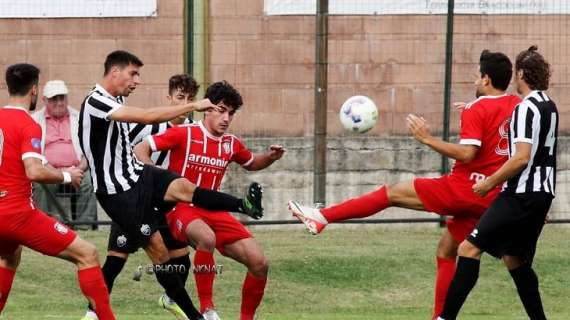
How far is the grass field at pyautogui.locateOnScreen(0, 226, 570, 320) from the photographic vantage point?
1361cm

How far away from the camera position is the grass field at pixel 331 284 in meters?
13.6

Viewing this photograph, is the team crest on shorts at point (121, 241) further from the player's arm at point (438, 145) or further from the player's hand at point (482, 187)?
the player's hand at point (482, 187)

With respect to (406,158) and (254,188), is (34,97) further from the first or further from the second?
(406,158)

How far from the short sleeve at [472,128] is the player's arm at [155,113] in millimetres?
1887

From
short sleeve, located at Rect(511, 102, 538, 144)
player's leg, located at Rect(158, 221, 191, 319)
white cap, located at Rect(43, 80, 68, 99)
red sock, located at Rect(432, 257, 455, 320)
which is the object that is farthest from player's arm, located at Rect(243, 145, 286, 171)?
white cap, located at Rect(43, 80, 68, 99)

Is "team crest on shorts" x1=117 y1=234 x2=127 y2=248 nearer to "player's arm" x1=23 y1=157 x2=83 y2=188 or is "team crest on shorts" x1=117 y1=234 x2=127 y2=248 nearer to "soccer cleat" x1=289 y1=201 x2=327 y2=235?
"soccer cleat" x1=289 y1=201 x2=327 y2=235

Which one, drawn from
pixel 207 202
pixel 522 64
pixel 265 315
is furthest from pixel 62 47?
pixel 522 64

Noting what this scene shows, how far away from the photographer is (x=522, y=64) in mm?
10258

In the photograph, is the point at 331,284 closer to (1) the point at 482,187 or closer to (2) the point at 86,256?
(1) the point at 482,187

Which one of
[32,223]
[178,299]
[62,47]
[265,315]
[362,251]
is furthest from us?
[62,47]

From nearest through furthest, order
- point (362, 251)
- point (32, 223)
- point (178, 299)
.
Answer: point (32, 223) → point (178, 299) → point (362, 251)

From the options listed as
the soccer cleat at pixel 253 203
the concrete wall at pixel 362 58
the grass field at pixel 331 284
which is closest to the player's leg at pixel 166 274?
the soccer cleat at pixel 253 203

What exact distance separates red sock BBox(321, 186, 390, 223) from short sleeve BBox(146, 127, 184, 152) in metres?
1.63

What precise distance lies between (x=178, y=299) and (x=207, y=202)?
0.81 metres
